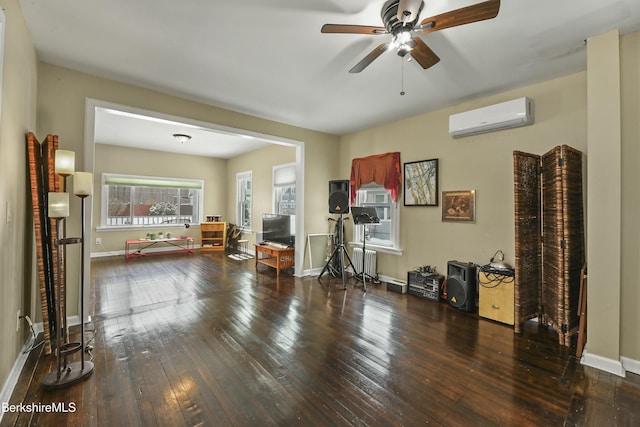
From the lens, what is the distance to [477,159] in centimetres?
362

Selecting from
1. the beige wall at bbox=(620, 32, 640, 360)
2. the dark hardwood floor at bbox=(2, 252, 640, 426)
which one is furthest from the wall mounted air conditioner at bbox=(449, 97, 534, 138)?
the dark hardwood floor at bbox=(2, 252, 640, 426)

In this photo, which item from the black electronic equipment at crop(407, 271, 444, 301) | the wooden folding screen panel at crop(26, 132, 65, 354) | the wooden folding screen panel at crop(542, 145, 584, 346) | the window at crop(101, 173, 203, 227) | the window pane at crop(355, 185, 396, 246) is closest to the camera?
the wooden folding screen panel at crop(26, 132, 65, 354)

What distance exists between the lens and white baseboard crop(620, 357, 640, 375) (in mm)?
2188

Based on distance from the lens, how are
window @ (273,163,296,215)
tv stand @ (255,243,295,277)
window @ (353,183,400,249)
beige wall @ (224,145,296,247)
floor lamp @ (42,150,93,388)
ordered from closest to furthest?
floor lamp @ (42,150,93,388), window @ (353,183,400,249), tv stand @ (255,243,295,277), window @ (273,163,296,215), beige wall @ (224,145,296,247)

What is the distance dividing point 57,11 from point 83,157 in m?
1.39

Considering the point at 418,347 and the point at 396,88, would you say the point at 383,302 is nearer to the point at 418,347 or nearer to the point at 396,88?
the point at 418,347

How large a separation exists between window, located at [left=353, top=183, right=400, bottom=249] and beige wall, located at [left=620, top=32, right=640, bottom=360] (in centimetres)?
259

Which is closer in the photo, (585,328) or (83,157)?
(585,328)

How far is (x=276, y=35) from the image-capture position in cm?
234

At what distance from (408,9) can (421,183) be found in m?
2.86

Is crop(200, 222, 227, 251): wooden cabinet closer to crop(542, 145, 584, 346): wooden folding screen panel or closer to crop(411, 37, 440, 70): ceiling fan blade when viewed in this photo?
crop(411, 37, 440, 70): ceiling fan blade

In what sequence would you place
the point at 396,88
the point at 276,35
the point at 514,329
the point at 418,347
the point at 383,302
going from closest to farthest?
the point at 276,35 → the point at 418,347 → the point at 514,329 → the point at 396,88 → the point at 383,302

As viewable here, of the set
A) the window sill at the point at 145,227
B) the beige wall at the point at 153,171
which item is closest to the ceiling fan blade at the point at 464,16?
the beige wall at the point at 153,171

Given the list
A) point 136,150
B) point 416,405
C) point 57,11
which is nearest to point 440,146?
point 416,405
